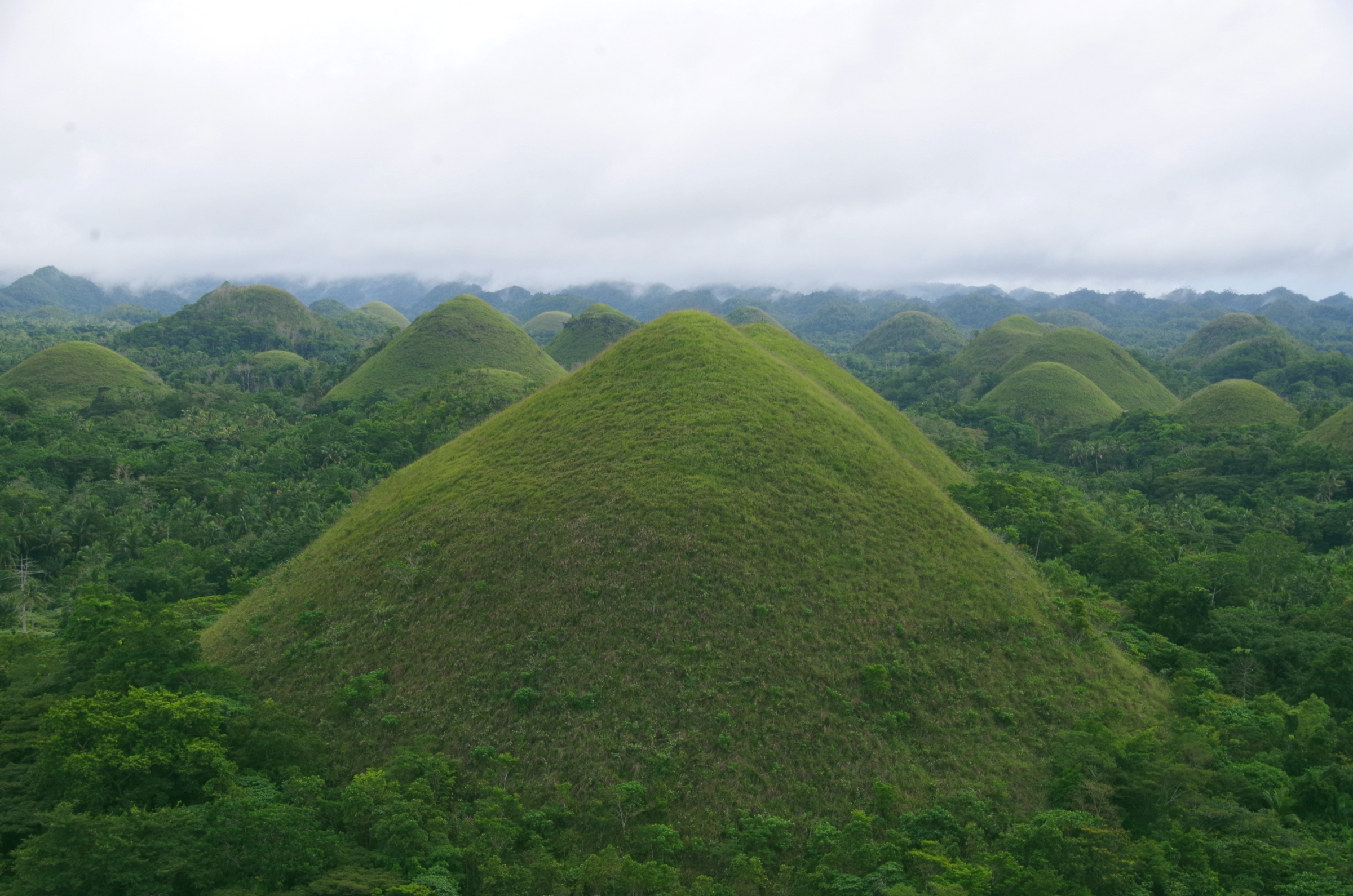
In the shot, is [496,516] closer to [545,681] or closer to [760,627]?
[545,681]

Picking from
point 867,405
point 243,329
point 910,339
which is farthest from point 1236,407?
point 243,329

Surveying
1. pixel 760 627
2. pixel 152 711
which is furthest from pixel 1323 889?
pixel 152 711

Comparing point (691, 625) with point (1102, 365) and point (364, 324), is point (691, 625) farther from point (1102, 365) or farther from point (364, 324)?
point (364, 324)

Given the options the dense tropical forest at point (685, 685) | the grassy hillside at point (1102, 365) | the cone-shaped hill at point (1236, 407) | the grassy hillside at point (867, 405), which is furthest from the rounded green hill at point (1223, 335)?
the dense tropical forest at point (685, 685)

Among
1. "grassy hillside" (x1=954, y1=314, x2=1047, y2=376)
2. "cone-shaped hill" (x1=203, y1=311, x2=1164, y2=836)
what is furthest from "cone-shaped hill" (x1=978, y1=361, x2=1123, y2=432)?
"cone-shaped hill" (x1=203, y1=311, x2=1164, y2=836)

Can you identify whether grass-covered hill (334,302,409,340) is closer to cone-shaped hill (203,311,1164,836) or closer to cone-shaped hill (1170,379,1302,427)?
cone-shaped hill (203,311,1164,836)

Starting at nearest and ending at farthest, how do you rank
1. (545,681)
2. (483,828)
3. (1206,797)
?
(483,828)
(1206,797)
(545,681)
